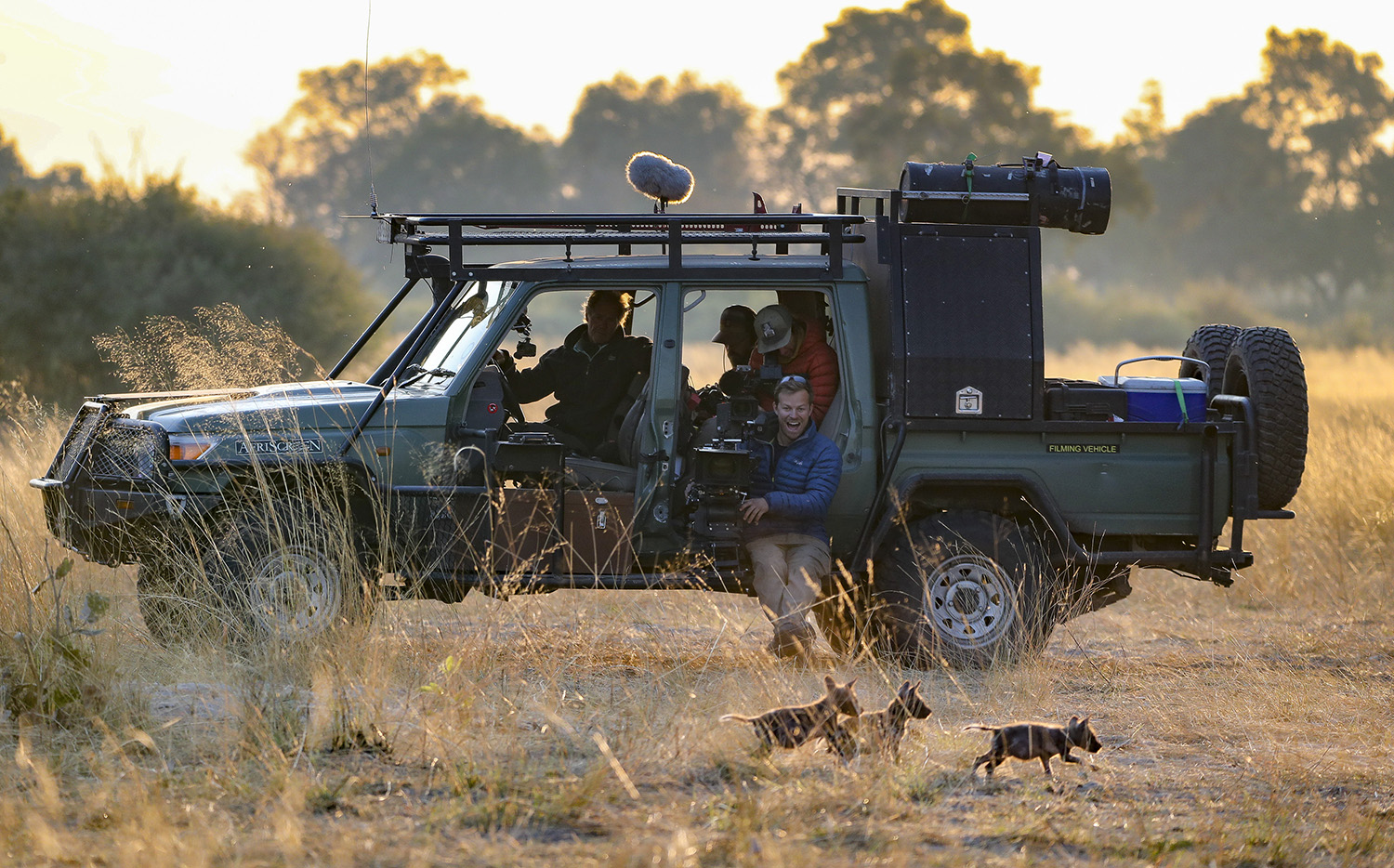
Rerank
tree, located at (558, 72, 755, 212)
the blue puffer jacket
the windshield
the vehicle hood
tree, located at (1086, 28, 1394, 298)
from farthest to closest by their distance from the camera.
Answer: tree, located at (558, 72, 755, 212)
tree, located at (1086, 28, 1394, 298)
the windshield
the blue puffer jacket
the vehicle hood

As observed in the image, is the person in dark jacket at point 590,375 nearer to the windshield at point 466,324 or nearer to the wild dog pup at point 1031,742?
the windshield at point 466,324

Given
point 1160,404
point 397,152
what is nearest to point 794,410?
point 1160,404

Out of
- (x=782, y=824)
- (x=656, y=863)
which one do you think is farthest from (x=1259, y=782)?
(x=656, y=863)

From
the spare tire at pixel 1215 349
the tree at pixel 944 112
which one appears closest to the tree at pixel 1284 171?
the tree at pixel 944 112

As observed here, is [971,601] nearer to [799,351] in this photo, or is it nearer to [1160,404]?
[1160,404]

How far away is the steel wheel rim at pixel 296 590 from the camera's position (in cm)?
604

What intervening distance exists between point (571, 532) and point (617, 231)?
1481 mm

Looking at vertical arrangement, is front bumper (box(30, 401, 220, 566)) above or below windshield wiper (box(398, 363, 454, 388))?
below

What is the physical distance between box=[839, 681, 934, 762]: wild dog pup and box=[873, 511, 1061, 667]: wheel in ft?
4.90

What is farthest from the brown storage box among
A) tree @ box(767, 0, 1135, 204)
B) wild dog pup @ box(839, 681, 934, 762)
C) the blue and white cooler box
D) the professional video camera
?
tree @ box(767, 0, 1135, 204)

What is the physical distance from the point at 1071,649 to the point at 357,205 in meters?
45.6

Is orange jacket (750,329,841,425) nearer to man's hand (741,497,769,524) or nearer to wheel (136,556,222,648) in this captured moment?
man's hand (741,497,769,524)

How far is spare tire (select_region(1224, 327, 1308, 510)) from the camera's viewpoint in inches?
268

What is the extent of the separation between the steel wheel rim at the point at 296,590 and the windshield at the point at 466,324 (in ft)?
3.55
